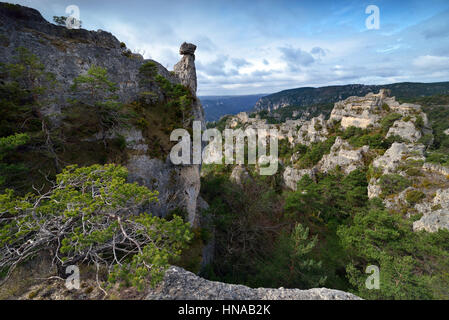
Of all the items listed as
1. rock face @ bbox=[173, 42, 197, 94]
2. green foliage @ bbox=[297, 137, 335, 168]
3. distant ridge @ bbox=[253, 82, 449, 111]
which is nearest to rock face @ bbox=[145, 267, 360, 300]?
rock face @ bbox=[173, 42, 197, 94]

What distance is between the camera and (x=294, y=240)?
40.1 feet

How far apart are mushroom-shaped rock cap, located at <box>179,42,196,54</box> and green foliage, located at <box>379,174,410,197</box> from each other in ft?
87.5

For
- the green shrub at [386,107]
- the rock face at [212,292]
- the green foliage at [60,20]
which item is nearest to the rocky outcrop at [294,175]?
the green shrub at [386,107]

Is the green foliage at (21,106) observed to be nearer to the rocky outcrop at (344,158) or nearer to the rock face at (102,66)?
the rock face at (102,66)

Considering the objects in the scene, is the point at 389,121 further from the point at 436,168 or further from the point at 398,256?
the point at 398,256

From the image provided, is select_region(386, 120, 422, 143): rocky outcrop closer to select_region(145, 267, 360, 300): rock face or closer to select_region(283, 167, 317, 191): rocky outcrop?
select_region(283, 167, 317, 191): rocky outcrop

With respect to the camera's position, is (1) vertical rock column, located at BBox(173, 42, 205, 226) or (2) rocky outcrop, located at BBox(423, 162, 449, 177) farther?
(2) rocky outcrop, located at BBox(423, 162, 449, 177)


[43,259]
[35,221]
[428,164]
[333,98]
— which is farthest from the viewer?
[333,98]

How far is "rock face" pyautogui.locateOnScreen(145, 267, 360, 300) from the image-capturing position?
5.45 m

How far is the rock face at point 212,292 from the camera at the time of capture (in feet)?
17.9

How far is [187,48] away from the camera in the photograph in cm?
1520
